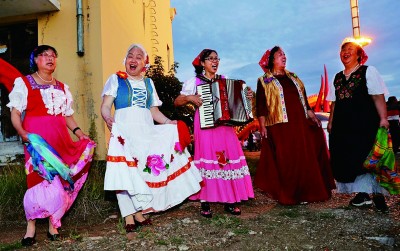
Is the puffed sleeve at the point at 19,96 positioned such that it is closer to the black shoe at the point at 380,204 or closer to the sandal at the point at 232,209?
the sandal at the point at 232,209

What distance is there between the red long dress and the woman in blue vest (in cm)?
122

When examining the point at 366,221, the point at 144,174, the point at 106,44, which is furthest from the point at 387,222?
the point at 106,44

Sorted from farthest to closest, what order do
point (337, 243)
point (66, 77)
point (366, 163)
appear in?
point (66, 77) < point (366, 163) < point (337, 243)

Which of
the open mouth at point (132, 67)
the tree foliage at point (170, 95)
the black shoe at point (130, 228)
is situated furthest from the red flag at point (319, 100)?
the black shoe at point (130, 228)

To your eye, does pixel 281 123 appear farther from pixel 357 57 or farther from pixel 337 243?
pixel 337 243

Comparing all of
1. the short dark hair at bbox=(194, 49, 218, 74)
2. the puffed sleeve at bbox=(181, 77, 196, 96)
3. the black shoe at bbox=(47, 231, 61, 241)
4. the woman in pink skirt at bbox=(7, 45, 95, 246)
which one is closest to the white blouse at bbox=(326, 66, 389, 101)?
the short dark hair at bbox=(194, 49, 218, 74)

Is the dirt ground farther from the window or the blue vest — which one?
the window

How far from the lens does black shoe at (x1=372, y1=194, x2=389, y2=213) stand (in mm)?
3823

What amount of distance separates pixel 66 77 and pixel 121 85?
2966 millimetres

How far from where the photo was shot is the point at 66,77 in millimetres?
6039

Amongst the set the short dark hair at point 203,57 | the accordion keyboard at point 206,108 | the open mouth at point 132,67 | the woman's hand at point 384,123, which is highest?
the short dark hair at point 203,57

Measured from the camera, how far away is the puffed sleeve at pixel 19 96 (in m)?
3.17

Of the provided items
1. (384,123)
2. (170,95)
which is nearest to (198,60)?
(384,123)

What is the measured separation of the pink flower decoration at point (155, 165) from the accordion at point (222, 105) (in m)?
0.65
